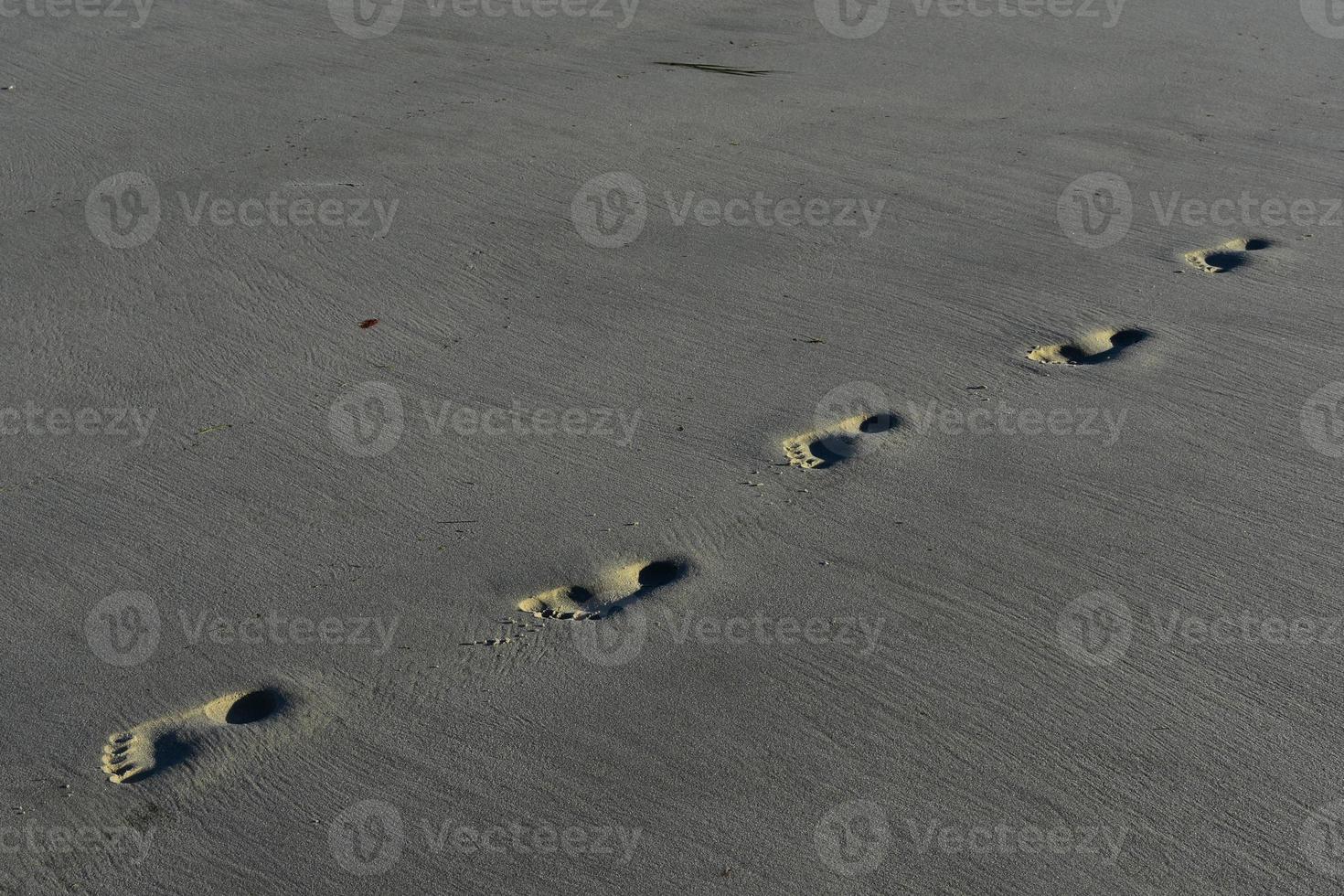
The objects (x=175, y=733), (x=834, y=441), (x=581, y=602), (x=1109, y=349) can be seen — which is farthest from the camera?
(x=1109, y=349)

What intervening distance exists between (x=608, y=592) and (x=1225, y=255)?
333 centimetres

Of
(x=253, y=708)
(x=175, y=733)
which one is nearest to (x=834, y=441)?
(x=253, y=708)

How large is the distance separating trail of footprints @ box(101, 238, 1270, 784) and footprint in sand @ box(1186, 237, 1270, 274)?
74 centimetres

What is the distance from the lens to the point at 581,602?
370cm

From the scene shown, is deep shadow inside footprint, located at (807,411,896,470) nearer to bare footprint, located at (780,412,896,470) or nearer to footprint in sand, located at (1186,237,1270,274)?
bare footprint, located at (780,412,896,470)

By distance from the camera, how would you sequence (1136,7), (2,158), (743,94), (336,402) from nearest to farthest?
(336,402)
(2,158)
(743,94)
(1136,7)

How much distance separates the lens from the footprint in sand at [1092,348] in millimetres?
4797

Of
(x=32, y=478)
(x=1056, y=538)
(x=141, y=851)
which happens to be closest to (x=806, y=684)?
(x=1056, y=538)

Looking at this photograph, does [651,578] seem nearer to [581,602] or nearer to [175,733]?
[581,602]

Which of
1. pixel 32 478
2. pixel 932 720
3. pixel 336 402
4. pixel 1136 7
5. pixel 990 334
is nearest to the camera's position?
pixel 932 720

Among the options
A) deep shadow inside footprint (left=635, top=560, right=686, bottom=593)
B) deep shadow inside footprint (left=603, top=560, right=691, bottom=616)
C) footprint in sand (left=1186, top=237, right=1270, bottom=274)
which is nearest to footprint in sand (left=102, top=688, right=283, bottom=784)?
deep shadow inside footprint (left=603, top=560, right=691, bottom=616)

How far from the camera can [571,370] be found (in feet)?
15.7

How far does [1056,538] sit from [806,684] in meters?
0.99

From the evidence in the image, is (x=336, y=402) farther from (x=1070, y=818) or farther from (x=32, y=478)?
(x=1070, y=818)
